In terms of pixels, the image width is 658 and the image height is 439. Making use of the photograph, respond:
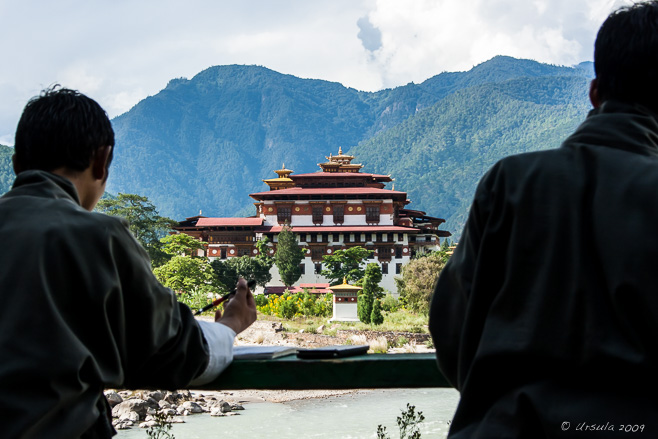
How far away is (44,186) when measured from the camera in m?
1.46

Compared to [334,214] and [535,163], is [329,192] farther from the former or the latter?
[535,163]

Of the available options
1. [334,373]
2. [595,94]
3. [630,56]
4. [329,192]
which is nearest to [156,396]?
[334,373]

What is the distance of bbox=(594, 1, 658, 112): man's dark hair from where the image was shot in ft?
4.27

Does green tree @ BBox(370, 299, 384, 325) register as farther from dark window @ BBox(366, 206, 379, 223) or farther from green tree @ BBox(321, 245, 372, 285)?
dark window @ BBox(366, 206, 379, 223)

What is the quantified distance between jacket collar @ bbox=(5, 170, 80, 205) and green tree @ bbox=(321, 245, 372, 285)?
106 feet

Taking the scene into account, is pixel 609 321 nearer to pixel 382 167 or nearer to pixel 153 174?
pixel 382 167

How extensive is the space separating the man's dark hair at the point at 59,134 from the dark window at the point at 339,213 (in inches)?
1410

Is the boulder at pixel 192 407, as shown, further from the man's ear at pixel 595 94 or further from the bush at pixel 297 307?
the man's ear at pixel 595 94

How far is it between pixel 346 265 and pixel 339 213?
→ 3.88 meters

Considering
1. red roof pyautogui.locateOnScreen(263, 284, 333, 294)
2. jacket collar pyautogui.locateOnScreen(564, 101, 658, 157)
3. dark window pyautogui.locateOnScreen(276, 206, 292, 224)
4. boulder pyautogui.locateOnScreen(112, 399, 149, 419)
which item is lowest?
red roof pyautogui.locateOnScreen(263, 284, 333, 294)

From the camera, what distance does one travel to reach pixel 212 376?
5.41ft

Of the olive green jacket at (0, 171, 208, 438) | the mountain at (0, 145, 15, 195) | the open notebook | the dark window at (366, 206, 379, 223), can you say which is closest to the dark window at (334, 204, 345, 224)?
the dark window at (366, 206, 379, 223)

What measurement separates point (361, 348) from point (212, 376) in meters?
0.39

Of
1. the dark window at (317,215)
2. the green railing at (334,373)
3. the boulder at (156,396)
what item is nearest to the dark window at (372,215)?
the dark window at (317,215)
